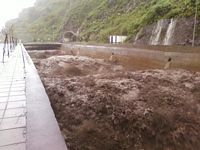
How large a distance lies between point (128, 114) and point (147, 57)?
807 centimetres

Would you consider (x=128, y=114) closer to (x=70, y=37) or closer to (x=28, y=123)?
(x=28, y=123)

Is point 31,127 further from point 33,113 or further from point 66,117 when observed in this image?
point 66,117

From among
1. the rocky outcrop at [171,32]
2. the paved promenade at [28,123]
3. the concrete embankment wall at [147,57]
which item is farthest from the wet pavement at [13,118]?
the rocky outcrop at [171,32]

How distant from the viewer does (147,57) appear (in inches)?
520

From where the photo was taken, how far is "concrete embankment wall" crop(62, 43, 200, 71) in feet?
34.4

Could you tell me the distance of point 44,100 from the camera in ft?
12.7

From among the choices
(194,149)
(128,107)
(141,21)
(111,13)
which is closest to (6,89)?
(128,107)

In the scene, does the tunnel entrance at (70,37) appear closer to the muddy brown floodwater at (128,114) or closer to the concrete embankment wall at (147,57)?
the concrete embankment wall at (147,57)

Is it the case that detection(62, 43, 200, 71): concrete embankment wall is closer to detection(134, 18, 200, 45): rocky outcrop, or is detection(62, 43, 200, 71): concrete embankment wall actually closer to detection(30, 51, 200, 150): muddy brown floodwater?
detection(30, 51, 200, 150): muddy brown floodwater

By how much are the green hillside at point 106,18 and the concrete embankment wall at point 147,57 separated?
5615 mm

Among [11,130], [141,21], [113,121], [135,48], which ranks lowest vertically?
[113,121]

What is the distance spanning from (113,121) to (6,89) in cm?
222

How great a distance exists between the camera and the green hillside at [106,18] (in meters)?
20.8

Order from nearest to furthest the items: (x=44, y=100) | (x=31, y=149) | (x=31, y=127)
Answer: (x=31, y=149) < (x=31, y=127) < (x=44, y=100)
